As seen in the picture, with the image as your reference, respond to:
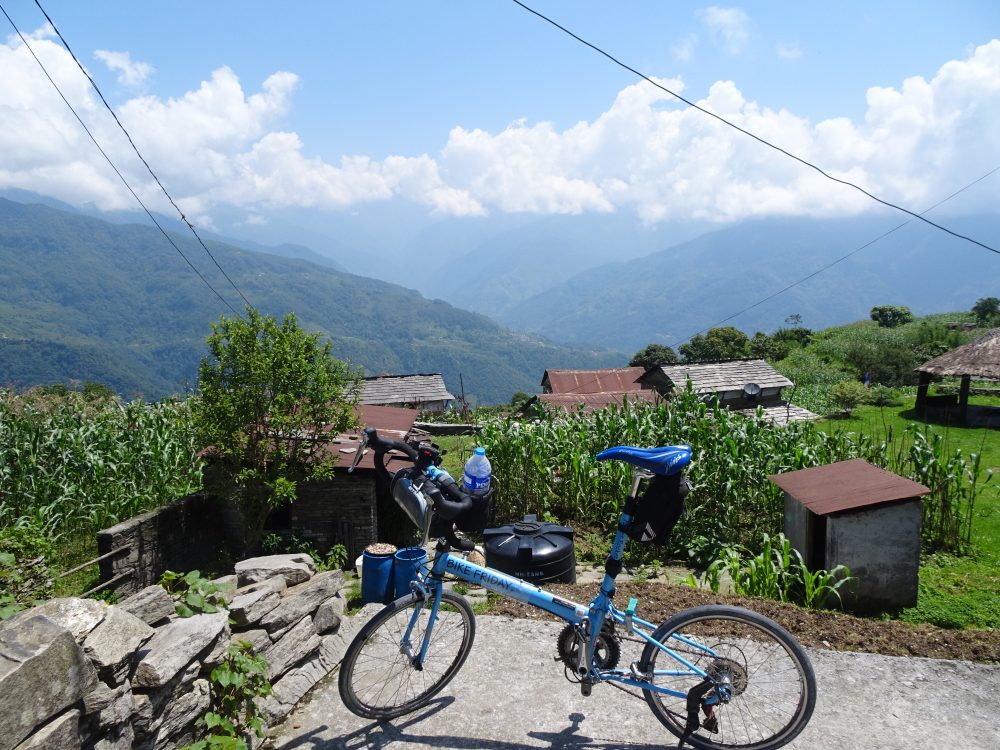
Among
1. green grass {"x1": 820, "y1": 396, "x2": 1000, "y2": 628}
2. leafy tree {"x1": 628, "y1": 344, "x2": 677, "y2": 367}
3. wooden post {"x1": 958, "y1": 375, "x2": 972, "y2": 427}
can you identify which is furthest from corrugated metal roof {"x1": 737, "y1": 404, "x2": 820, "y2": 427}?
leafy tree {"x1": 628, "y1": 344, "x2": 677, "y2": 367}

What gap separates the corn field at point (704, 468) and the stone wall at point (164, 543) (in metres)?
4.86

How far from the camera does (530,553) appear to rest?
680 centimetres

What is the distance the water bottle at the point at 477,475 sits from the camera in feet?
11.8

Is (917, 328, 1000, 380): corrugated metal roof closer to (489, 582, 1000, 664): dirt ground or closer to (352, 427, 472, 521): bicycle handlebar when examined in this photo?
(489, 582, 1000, 664): dirt ground

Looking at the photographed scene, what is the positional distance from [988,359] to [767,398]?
8.34m

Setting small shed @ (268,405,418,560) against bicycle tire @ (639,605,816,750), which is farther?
small shed @ (268,405,418,560)

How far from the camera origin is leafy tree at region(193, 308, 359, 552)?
8.89 metres

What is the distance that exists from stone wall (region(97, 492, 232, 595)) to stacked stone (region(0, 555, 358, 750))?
4.24 m

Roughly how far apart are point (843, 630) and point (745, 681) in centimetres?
222

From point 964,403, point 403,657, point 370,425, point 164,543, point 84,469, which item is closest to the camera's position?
point 403,657

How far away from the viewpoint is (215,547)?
32.2ft

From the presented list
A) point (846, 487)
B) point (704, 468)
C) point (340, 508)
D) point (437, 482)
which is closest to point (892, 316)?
point (704, 468)

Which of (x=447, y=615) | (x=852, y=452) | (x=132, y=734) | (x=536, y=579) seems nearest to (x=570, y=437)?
(x=852, y=452)

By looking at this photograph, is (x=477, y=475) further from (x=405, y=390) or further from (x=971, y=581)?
(x=405, y=390)
